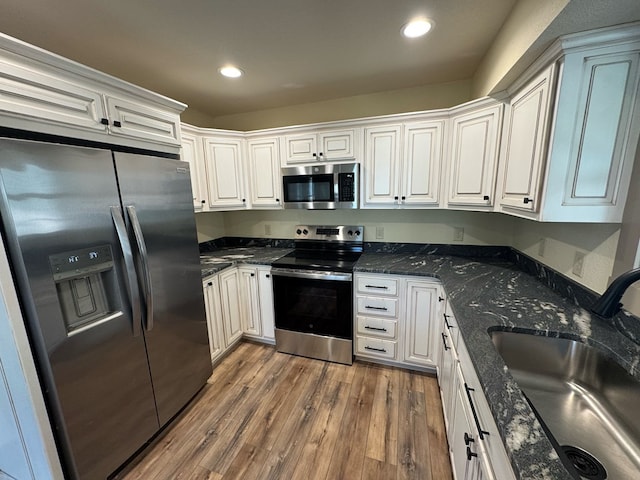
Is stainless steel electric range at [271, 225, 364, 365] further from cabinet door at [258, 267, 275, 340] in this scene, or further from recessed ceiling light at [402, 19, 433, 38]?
recessed ceiling light at [402, 19, 433, 38]

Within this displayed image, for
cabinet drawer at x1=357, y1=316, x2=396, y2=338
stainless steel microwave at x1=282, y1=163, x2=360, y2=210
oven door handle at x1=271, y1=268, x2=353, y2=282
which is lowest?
cabinet drawer at x1=357, y1=316, x2=396, y2=338

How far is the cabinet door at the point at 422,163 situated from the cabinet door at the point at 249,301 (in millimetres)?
1650

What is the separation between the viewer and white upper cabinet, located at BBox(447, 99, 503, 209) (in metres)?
1.74

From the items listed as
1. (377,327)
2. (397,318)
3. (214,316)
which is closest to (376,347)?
(377,327)

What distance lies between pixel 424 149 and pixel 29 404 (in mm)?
2843

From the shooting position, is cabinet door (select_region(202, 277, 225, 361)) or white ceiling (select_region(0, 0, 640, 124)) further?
cabinet door (select_region(202, 277, 225, 361))

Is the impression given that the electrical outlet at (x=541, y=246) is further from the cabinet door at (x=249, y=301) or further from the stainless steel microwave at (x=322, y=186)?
the cabinet door at (x=249, y=301)

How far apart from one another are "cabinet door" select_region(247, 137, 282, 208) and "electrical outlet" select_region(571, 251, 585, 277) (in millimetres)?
2272

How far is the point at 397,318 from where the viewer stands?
215cm

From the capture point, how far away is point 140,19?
4.44 ft

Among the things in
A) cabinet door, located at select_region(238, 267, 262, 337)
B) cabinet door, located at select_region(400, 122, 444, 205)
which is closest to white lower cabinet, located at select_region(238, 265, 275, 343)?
cabinet door, located at select_region(238, 267, 262, 337)

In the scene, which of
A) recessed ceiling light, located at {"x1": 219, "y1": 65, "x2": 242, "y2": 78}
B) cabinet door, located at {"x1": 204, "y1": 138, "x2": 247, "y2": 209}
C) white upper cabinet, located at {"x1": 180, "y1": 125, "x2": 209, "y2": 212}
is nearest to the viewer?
recessed ceiling light, located at {"x1": 219, "y1": 65, "x2": 242, "y2": 78}

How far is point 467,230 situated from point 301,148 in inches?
70.6

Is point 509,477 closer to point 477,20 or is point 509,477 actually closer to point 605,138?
point 605,138
